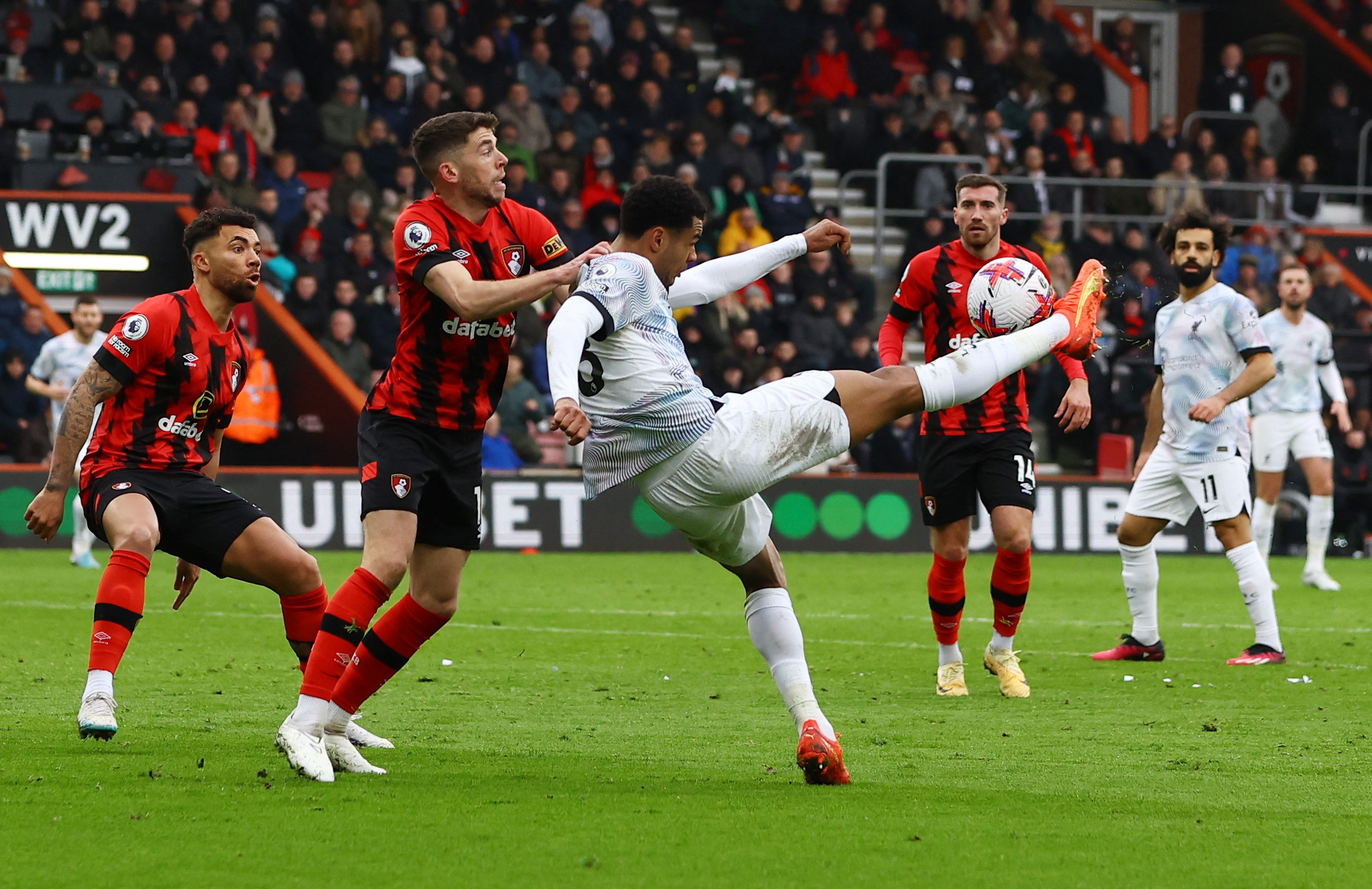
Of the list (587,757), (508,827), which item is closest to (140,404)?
(587,757)

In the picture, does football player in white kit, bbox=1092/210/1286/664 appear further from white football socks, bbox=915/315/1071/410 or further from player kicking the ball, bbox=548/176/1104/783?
player kicking the ball, bbox=548/176/1104/783

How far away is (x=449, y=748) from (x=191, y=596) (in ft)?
21.5

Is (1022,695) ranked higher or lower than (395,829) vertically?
lower

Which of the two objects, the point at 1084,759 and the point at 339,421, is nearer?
the point at 1084,759

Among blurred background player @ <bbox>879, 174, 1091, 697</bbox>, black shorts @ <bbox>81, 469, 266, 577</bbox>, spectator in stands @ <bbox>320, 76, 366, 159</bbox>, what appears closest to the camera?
black shorts @ <bbox>81, 469, 266, 577</bbox>

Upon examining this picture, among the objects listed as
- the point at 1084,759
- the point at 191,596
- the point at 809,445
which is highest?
the point at 809,445

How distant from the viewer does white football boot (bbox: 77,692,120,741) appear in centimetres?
605

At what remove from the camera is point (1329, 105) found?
87.0ft

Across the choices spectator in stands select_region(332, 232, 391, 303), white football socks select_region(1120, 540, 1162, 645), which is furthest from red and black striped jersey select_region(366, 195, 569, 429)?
spectator in stands select_region(332, 232, 391, 303)

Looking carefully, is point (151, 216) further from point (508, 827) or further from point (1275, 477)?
point (508, 827)

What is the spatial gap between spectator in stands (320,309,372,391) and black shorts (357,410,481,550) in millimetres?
12523

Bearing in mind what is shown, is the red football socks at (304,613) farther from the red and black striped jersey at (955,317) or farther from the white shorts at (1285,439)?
the white shorts at (1285,439)

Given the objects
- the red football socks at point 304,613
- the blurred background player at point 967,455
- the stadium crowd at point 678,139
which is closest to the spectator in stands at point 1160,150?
the stadium crowd at point 678,139

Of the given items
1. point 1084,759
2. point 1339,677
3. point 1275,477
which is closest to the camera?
point 1084,759
